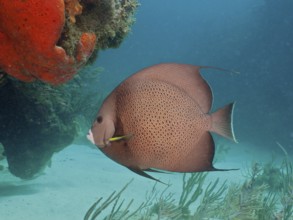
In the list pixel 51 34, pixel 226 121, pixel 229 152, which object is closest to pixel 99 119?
pixel 226 121

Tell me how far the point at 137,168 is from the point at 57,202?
14.8ft

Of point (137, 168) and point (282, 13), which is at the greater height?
point (282, 13)

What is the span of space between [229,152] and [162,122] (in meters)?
16.6

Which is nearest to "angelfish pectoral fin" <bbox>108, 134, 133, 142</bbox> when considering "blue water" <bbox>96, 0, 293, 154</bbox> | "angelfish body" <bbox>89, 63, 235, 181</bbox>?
"angelfish body" <bbox>89, 63, 235, 181</bbox>

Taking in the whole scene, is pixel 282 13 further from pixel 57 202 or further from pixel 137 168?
pixel 137 168

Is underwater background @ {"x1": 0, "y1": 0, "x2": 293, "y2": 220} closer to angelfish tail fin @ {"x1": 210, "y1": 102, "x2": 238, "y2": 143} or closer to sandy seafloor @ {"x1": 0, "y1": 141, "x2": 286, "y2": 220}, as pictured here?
sandy seafloor @ {"x1": 0, "y1": 141, "x2": 286, "y2": 220}

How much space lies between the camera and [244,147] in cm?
1870

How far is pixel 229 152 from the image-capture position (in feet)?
57.1

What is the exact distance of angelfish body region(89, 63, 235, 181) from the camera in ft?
5.21

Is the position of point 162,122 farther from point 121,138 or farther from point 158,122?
point 121,138

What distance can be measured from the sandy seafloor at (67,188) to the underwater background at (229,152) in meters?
0.02

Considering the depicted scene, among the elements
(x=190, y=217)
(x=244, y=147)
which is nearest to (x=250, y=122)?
(x=244, y=147)

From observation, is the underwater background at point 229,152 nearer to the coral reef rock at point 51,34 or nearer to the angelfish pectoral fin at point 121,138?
the coral reef rock at point 51,34

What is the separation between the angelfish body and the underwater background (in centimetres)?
276
